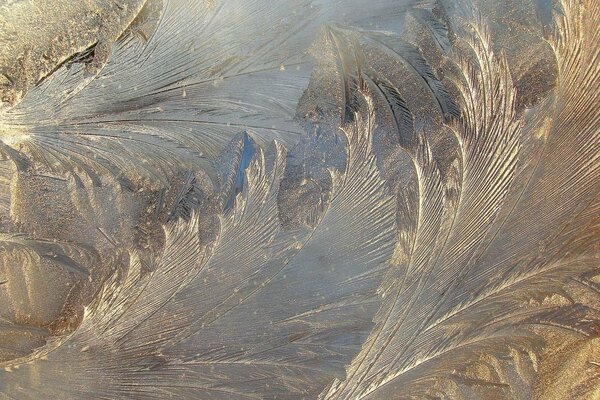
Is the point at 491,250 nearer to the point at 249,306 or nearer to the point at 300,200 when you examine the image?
the point at 300,200

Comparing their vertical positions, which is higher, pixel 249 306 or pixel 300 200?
pixel 300 200

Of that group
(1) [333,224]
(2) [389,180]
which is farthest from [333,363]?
(2) [389,180]

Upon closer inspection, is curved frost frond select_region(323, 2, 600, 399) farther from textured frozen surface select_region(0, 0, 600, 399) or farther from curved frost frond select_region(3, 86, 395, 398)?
curved frost frond select_region(3, 86, 395, 398)

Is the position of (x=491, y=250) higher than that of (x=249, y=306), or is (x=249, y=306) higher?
(x=491, y=250)

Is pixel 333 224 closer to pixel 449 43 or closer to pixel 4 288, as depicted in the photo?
pixel 449 43

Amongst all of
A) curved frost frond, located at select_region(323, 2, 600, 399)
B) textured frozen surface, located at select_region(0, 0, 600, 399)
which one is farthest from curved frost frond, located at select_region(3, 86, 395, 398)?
curved frost frond, located at select_region(323, 2, 600, 399)

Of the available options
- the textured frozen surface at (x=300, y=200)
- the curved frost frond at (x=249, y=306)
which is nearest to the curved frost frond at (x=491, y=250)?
the textured frozen surface at (x=300, y=200)

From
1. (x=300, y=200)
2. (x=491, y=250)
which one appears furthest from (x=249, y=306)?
(x=491, y=250)

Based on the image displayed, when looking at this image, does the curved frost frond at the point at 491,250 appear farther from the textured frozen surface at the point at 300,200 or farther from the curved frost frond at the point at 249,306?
the curved frost frond at the point at 249,306
